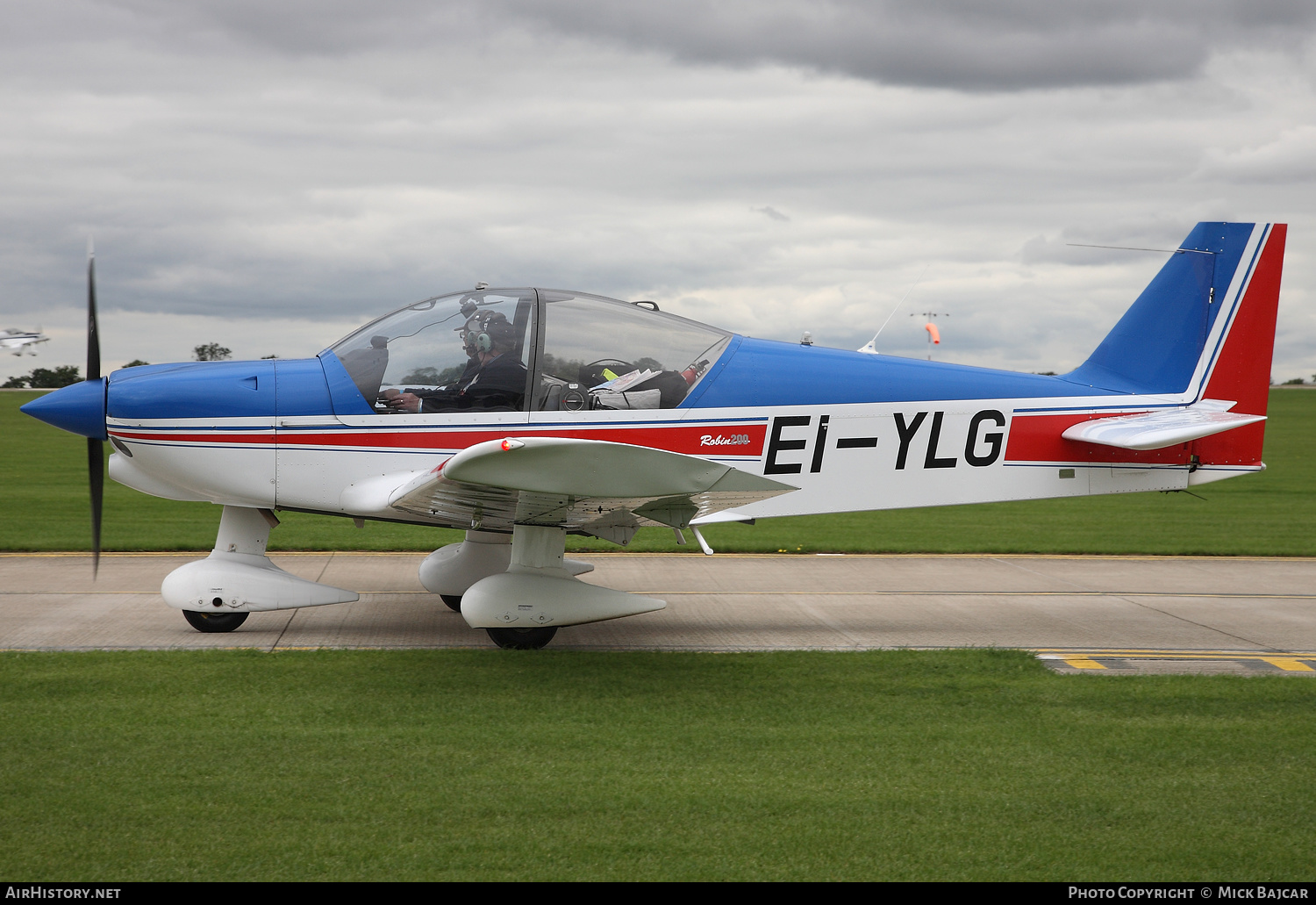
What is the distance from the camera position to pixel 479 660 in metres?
6.66

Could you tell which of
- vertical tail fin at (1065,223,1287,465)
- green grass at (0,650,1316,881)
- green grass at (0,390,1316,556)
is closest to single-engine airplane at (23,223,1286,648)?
vertical tail fin at (1065,223,1287,465)

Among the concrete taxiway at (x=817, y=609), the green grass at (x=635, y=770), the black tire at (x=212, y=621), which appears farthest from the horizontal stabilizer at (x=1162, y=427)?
the black tire at (x=212, y=621)

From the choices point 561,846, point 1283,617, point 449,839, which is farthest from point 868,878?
point 1283,617

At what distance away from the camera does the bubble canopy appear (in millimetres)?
7031

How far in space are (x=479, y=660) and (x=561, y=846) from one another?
2960 millimetres

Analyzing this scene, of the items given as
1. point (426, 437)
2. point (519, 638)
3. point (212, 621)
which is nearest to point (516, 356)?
point (426, 437)

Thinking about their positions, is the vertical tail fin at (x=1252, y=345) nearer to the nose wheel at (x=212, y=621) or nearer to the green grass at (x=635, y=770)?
the green grass at (x=635, y=770)

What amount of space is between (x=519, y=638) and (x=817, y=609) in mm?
2895

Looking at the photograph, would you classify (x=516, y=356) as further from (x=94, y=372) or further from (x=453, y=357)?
(x=94, y=372)

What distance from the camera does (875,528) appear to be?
15.0 metres

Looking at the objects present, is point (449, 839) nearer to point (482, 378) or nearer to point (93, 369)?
point (482, 378)

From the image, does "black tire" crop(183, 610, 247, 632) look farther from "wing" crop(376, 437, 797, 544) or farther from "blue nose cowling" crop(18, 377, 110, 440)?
"wing" crop(376, 437, 797, 544)

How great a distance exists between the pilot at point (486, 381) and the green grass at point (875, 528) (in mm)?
5222

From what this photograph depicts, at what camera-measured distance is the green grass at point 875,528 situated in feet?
40.4
